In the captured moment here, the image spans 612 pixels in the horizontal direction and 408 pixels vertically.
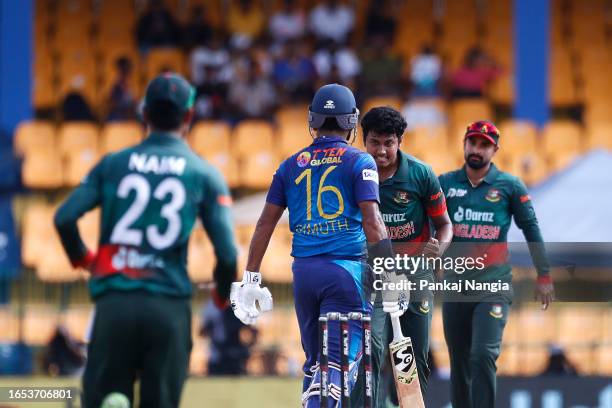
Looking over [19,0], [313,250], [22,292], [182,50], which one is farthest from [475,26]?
[313,250]

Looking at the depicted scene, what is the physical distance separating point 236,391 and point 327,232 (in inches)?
205

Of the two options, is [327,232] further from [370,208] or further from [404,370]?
[404,370]

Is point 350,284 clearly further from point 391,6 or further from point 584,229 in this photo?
point 391,6

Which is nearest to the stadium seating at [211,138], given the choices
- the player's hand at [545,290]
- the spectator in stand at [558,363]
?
the spectator in stand at [558,363]

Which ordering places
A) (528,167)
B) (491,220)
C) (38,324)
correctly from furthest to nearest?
(528,167) < (38,324) < (491,220)

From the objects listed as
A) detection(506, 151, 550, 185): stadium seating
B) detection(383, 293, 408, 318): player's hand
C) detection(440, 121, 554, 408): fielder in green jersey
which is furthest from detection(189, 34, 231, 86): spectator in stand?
detection(383, 293, 408, 318): player's hand

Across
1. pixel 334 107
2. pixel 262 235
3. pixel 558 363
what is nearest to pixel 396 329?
pixel 262 235

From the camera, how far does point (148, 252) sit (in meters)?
6.53

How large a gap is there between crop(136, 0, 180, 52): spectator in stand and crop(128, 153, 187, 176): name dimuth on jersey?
13981 millimetres

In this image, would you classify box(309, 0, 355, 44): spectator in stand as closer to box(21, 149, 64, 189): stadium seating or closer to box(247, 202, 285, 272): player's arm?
box(21, 149, 64, 189): stadium seating

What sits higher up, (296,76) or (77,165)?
(296,76)

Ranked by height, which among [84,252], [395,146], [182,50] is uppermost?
[182,50]

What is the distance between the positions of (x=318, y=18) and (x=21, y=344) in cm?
805

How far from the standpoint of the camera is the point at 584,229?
14.4 m
